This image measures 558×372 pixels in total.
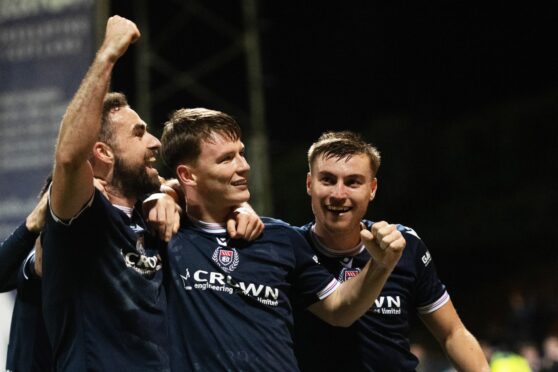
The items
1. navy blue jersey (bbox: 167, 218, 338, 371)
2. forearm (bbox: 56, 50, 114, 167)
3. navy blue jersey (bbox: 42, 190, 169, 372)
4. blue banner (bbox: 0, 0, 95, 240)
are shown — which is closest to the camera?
forearm (bbox: 56, 50, 114, 167)

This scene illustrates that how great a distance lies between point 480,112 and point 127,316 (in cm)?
1305

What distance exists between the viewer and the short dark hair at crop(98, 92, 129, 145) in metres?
3.12

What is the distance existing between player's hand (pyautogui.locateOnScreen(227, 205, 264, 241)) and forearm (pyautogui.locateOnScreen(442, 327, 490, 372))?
991 millimetres

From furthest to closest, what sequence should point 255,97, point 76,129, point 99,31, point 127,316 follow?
point 255,97
point 99,31
point 127,316
point 76,129

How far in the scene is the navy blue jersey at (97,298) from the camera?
2.72 metres

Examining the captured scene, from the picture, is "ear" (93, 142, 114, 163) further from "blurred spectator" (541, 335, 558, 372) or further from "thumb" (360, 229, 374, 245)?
"blurred spectator" (541, 335, 558, 372)

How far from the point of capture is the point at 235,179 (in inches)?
123

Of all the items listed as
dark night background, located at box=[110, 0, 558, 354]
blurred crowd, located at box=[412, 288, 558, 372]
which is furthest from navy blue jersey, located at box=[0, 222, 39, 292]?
dark night background, located at box=[110, 0, 558, 354]

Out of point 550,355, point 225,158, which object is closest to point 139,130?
point 225,158

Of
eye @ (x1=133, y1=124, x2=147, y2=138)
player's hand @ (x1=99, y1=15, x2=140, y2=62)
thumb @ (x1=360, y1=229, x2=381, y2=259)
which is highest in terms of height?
player's hand @ (x1=99, y1=15, x2=140, y2=62)

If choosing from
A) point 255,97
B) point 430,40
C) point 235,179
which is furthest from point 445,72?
point 235,179

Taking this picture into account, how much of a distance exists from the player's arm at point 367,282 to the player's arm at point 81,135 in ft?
3.04

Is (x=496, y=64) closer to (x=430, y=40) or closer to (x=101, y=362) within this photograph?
(x=430, y=40)

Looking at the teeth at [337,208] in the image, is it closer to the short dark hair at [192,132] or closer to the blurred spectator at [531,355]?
the short dark hair at [192,132]
